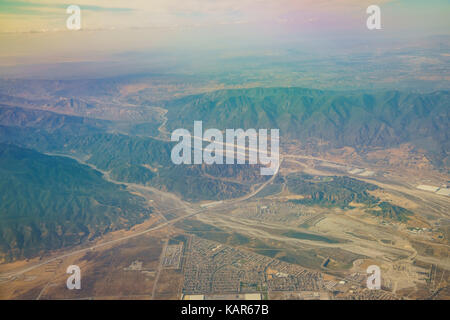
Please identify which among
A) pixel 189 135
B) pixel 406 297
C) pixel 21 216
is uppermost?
pixel 189 135

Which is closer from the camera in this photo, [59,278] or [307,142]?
[59,278]

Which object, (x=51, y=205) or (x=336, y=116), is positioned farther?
(x=336, y=116)

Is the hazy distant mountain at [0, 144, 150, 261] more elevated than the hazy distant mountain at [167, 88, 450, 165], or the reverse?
the hazy distant mountain at [167, 88, 450, 165]

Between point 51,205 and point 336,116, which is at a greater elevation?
point 336,116

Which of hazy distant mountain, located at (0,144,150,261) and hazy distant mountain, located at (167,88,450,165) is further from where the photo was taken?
hazy distant mountain, located at (167,88,450,165)

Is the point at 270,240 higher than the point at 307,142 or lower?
lower

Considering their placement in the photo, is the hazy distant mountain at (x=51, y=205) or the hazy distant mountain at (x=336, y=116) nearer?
the hazy distant mountain at (x=51, y=205)

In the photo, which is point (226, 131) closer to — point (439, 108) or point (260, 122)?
point (260, 122)

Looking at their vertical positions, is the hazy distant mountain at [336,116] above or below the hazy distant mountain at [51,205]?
above

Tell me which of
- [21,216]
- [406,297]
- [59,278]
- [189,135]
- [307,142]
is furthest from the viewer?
[189,135]

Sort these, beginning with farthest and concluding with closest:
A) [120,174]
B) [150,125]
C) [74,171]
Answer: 1. [150,125]
2. [120,174]
3. [74,171]

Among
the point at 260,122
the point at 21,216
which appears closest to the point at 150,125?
the point at 260,122
